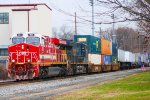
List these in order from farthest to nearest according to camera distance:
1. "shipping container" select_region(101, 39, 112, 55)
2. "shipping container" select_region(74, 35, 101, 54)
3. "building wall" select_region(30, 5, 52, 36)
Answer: "building wall" select_region(30, 5, 52, 36)
"shipping container" select_region(101, 39, 112, 55)
"shipping container" select_region(74, 35, 101, 54)

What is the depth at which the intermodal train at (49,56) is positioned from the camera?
31.5 meters

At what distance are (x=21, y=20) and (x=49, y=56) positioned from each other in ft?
89.4

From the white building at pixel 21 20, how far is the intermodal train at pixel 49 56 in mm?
13145

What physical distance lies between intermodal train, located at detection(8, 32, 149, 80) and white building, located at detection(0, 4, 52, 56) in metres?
13.1

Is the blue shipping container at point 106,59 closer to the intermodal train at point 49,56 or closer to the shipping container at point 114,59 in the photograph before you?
the shipping container at point 114,59

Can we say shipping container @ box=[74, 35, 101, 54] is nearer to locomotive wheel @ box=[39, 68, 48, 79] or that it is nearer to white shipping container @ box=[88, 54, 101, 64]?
white shipping container @ box=[88, 54, 101, 64]

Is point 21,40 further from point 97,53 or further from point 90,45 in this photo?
point 97,53

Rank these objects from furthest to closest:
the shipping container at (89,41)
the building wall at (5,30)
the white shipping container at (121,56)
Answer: the white shipping container at (121,56)
the building wall at (5,30)
the shipping container at (89,41)

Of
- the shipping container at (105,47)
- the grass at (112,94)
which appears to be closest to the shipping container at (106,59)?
the shipping container at (105,47)

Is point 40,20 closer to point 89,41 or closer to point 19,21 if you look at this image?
point 19,21

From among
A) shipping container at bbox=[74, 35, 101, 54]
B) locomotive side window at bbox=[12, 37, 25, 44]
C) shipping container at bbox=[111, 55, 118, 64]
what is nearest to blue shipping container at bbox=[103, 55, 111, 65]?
shipping container at bbox=[111, 55, 118, 64]

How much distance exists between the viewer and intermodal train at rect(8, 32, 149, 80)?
3152 centimetres

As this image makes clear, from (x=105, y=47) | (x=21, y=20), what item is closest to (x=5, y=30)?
(x=21, y=20)

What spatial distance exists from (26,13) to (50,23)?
Result: 4.39 metres
